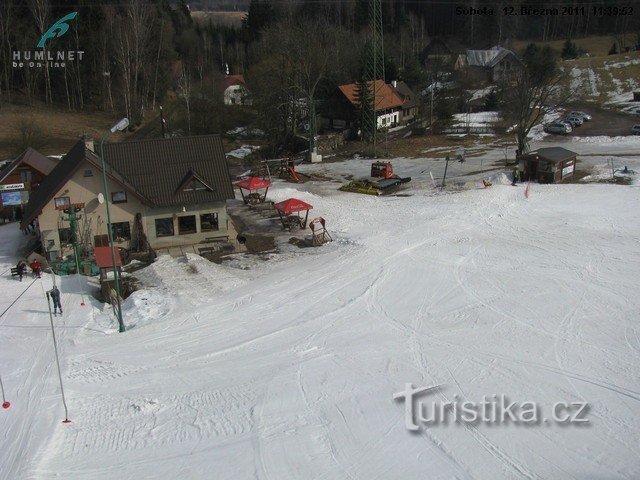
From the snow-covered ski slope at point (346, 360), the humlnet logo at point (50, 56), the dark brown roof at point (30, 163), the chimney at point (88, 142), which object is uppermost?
the humlnet logo at point (50, 56)

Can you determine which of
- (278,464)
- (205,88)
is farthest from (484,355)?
(205,88)

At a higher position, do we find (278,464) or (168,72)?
(168,72)

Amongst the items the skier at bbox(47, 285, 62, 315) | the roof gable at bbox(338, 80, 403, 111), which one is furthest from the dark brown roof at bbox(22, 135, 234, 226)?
the roof gable at bbox(338, 80, 403, 111)

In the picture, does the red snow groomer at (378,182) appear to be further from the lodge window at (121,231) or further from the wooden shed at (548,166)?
the lodge window at (121,231)

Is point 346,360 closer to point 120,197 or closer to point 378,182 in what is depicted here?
point 120,197

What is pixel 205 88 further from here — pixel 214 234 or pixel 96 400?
pixel 96 400

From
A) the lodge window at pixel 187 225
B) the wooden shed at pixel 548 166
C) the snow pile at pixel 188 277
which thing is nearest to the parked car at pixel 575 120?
the wooden shed at pixel 548 166
